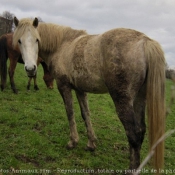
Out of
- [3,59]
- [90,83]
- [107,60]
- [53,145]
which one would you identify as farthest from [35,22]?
[3,59]

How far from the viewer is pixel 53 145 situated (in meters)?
4.86

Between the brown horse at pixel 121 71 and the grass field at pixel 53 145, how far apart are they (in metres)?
0.96

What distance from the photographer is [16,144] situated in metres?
4.64

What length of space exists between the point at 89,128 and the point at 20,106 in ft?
11.7

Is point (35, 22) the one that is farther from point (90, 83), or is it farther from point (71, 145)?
point (71, 145)

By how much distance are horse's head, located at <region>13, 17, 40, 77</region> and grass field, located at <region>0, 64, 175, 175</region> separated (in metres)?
1.65

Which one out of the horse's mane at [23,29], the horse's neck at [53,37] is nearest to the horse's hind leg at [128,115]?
the horse's neck at [53,37]

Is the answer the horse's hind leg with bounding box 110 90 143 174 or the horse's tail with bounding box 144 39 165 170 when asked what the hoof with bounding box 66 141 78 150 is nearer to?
the horse's hind leg with bounding box 110 90 143 174

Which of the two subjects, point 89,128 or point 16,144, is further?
Result: point 89,128

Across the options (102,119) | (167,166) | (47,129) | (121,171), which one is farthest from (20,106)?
(167,166)

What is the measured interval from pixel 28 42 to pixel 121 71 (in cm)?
212

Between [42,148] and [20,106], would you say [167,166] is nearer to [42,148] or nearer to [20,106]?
[42,148]

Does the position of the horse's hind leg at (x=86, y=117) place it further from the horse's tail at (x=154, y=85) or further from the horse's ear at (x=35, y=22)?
the horse's tail at (x=154, y=85)

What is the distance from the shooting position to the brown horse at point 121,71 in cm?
322
